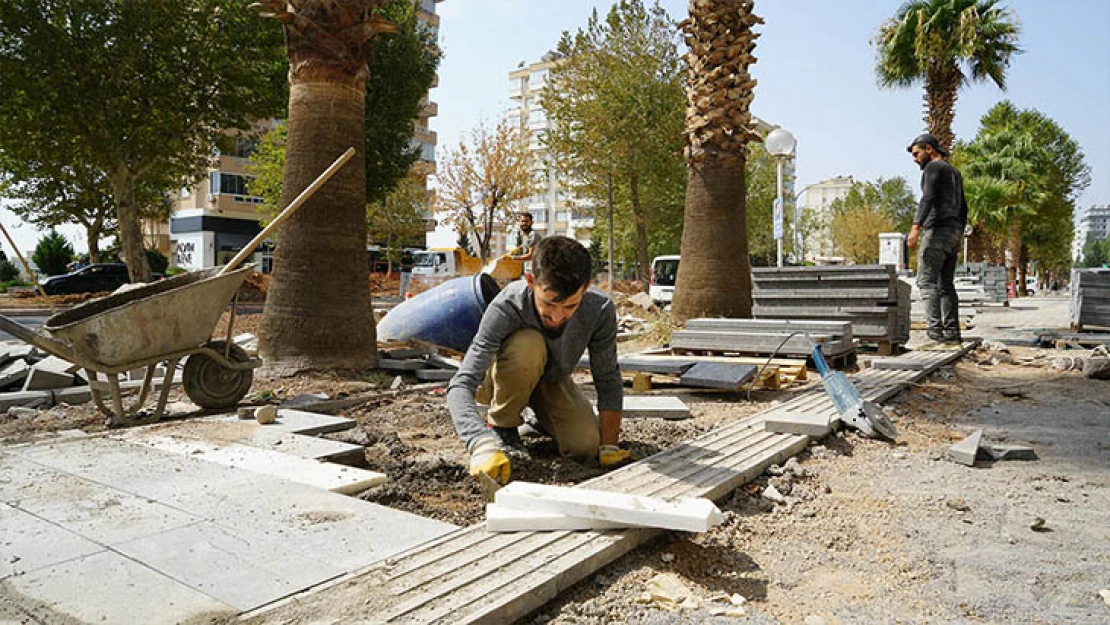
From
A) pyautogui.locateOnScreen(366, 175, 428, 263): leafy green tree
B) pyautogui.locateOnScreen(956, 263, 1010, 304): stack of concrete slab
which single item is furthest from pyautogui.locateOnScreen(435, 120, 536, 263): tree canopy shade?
pyautogui.locateOnScreen(956, 263, 1010, 304): stack of concrete slab

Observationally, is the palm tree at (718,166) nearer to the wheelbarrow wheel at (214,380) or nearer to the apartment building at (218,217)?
the wheelbarrow wheel at (214,380)

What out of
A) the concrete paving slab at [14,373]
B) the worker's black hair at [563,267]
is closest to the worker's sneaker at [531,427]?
the worker's black hair at [563,267]

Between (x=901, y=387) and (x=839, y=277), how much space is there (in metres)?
2.92

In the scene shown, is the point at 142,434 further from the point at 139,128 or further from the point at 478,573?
the point at 139,128

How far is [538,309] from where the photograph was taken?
3.40m

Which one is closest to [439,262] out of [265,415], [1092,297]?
[1092,297]

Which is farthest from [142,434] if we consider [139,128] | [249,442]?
[139,128]

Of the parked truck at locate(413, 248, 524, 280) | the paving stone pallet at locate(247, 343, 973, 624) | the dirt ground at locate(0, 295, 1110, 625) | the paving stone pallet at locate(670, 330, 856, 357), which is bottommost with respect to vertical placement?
the dirt ground at locate(0, 295, 1110, 625)

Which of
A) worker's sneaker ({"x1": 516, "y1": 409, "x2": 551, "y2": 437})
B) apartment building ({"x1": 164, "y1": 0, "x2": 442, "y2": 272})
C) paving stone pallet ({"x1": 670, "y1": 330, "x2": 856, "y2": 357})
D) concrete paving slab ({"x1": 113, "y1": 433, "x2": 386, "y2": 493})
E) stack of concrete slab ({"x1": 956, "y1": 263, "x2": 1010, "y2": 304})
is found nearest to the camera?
concrete paving slab ({"x1": 113, "y1": 433, "x2": 386, "y2": 493})

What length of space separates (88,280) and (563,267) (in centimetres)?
2946

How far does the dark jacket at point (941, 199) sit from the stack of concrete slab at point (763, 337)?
2.05 meters

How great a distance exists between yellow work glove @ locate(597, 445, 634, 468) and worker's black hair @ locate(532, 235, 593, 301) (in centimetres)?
94

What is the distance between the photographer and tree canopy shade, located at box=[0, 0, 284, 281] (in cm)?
1728

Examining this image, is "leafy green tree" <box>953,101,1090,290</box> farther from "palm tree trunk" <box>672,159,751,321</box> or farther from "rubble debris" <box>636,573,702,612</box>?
"rubble debris" <box>636,573,702,612</box>
